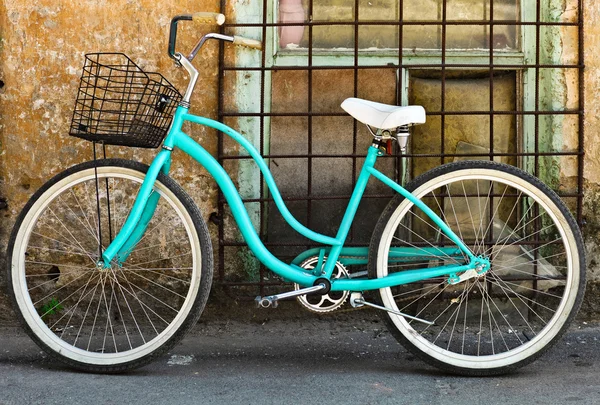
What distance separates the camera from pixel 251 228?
344 centimetres

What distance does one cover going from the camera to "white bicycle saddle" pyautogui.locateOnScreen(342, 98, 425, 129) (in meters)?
3.27

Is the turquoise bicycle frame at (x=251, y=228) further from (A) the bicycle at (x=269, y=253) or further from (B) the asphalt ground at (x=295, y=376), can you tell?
(B) the asphalt ground at (x=295, y=376)

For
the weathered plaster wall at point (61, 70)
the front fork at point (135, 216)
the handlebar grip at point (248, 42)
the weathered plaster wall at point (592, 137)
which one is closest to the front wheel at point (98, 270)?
the weathered plaster wall at point (61, 70)

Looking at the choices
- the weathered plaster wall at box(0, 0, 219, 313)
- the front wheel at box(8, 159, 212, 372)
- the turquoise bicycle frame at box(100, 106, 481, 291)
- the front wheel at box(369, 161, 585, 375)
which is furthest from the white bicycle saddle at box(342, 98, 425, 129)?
the front wheel at box(8, 159, 212, 372)

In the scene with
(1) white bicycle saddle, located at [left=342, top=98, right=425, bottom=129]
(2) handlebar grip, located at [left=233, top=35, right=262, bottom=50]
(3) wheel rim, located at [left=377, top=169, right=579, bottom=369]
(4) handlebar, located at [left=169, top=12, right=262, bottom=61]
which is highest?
(2) handlebar grip, located at [left=233, top=35, right=262, bottom=50]

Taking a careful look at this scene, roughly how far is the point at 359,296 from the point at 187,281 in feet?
3.49

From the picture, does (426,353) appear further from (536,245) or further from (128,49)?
(128,49)

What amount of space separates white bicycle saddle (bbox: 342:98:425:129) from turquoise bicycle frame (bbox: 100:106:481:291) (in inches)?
5.4

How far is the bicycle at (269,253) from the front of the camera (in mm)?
3350

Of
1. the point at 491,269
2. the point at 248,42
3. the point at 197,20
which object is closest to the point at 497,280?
the point at 491,269

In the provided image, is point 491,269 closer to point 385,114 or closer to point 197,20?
point 385,114

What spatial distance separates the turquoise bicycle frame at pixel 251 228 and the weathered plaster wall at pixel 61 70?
638mm

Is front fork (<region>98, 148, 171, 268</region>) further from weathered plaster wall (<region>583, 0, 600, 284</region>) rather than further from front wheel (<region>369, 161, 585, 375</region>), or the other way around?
weathered plaster wall (<region>583, 0, 600, 284</region>)

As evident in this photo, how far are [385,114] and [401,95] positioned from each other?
75 cm
